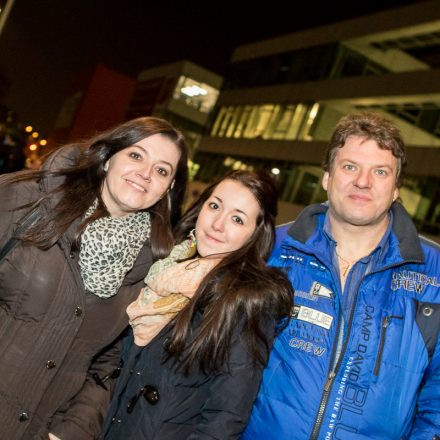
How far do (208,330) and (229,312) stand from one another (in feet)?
0.57

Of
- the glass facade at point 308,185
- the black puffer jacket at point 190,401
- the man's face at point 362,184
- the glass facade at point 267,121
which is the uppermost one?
the glass facade at point 267,121

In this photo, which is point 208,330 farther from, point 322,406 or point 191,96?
point 191,96

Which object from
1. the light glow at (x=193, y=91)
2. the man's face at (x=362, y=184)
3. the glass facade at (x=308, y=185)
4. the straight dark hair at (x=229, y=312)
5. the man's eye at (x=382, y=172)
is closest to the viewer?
the straight dark hair at (x=229, y=312)

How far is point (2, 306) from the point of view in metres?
3.16

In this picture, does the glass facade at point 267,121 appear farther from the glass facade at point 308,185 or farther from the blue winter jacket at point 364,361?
the blue winter jacket at point 364,361

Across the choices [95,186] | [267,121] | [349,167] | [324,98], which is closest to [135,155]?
[95,186]

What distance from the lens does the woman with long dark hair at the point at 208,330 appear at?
2943 mm

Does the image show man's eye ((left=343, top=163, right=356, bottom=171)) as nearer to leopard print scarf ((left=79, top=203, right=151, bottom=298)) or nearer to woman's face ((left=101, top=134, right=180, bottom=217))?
woman's face ((left=101, top=134, right=180, bottom=217))

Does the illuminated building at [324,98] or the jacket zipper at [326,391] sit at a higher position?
the illuminated building at [324,98]

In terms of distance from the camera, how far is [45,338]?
308cm

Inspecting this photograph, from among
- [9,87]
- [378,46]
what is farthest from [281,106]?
[9,87]

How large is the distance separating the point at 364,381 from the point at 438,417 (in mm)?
496

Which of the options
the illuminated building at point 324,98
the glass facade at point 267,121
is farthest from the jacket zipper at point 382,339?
the glass facade at point 267,121

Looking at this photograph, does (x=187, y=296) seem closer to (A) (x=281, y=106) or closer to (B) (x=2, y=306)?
(B) (x=2, y=306)
